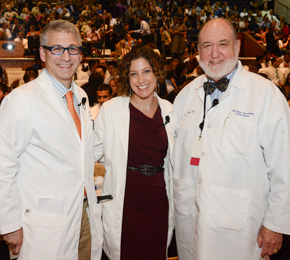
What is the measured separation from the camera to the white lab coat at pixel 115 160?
2572 mm

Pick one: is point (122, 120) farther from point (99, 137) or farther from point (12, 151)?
point (12, 151)

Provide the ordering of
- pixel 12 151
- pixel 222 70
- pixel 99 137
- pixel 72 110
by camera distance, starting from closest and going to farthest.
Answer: pixel 12 151
pixel 72 110
pixel 222 70
pixel 99 137

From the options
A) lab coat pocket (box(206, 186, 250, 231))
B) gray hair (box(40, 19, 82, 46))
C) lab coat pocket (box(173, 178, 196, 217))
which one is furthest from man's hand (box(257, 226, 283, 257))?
gray hair (box(40, 19, 82, 46))

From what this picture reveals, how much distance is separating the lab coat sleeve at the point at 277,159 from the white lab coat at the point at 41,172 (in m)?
1.16

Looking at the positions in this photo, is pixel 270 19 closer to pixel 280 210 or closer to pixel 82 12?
pixel 82 12

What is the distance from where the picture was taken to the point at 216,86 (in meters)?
2.48

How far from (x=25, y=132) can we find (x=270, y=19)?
17.7m

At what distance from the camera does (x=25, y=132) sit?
6.61 ft

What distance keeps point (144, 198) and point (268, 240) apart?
873mm

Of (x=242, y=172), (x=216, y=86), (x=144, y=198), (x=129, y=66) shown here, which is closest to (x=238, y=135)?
(x=242, y=172)

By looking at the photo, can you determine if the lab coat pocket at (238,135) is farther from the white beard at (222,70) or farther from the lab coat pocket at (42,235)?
the lab coat pocket at (42,235)

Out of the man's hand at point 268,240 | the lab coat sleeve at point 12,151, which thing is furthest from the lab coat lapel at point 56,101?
the man's hand at point 268,240

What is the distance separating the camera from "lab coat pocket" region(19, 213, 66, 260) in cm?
206

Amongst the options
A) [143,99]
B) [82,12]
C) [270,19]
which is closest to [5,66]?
[82,12]
